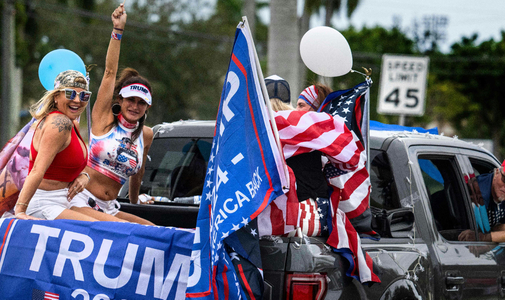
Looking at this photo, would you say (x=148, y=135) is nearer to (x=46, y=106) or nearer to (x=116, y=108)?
(x=116, y=108)

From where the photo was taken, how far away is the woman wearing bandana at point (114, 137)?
13.6 feet

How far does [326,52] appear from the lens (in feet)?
12.3

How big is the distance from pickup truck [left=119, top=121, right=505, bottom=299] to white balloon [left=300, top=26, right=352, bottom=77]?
674 millimetres

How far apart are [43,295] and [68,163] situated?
95cm

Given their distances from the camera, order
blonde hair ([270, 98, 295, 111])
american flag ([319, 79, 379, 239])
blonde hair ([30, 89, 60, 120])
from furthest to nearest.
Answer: blonde hair ([30, 89, 60, 120]) < blonde hair ([270, 98, 295, 111]) < american flag ([319, 79, 379, 239])

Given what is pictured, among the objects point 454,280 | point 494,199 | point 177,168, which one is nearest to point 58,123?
point 177,168

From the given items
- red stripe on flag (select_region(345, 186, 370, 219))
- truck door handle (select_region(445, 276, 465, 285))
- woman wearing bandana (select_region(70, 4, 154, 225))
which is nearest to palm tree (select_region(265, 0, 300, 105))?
woman wearing bandana (select_region(70, 4, 154, 225))

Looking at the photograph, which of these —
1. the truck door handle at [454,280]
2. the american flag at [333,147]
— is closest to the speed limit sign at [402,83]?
the truck door handle at [454,280]

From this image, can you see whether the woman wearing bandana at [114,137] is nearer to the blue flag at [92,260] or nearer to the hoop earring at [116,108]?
the hoop earring at [116,108]

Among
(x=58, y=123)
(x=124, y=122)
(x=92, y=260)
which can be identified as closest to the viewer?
(x=92, y=260)

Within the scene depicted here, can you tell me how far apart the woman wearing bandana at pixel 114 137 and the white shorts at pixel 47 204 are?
0.23 m

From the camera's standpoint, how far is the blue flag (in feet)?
9.62

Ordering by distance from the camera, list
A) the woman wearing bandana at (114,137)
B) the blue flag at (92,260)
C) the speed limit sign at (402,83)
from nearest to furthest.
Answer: the blue flag at (92,260) → the woman wearing bandana at (114,137) → the speed limit sign at (402,83)

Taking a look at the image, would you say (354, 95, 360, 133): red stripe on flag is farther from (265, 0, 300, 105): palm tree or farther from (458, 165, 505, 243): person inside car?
(265, 0, 300, 105): palm tree
